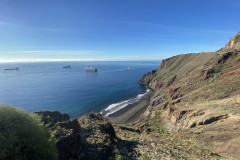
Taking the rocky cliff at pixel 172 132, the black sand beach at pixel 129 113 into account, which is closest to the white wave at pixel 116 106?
the black sand beach at pixel 129 113

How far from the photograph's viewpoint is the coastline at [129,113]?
48.5 meters

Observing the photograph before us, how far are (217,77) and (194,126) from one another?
2676cm

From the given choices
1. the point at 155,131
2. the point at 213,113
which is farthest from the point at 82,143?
the point at 213,113

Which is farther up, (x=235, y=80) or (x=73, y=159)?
(x=235, y=80)

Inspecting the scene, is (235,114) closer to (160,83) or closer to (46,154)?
(46,154)

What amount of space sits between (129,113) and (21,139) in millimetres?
46830

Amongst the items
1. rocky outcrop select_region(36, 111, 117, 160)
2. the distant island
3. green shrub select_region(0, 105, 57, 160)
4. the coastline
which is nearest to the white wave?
the coastline

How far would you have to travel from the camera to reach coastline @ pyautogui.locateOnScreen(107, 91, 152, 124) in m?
48.5

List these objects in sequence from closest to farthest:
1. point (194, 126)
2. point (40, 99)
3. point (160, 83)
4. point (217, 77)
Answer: point (194, 126) < point (217, 77) < point (40, 99) < point (160, 83)

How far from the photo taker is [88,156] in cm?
1351

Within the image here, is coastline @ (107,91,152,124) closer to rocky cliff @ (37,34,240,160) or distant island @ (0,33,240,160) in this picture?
distant island @ (0,33,240,160)

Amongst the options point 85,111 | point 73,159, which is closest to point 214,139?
point 73,159

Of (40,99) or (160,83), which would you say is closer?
(40,99)

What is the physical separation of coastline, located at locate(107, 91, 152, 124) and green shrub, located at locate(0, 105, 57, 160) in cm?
3904
